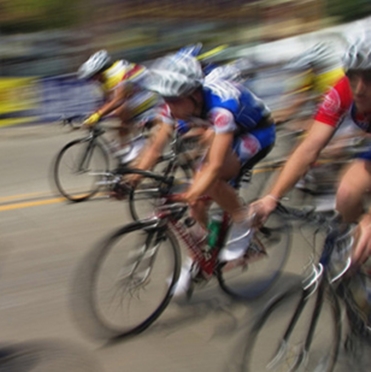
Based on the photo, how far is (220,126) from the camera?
427cm

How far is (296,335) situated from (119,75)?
5.69m

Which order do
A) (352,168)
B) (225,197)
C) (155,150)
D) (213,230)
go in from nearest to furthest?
(352,168) → (225,197) → (213,230) → (155,150)

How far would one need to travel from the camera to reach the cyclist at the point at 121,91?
8.13 m

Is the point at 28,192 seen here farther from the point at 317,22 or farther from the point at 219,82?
the point at 317,22

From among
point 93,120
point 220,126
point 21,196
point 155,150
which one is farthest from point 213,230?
point 21,196

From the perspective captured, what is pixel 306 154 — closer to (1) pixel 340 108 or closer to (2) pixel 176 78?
(1) pixel 340 108

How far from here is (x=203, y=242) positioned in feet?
15.6

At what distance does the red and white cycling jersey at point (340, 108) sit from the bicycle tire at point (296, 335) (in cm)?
103

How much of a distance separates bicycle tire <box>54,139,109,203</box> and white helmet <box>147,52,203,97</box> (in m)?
3.88

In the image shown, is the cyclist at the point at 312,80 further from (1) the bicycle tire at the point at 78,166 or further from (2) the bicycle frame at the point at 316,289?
(2) the bicycle frame at the point at 316,289

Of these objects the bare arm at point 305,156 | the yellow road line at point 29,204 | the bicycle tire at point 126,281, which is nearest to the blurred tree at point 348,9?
the yellow road line at point 29,204

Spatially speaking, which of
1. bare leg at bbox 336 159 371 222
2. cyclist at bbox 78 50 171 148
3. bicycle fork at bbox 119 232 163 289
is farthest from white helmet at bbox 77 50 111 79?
bare leg at bbox 336 159 371 222

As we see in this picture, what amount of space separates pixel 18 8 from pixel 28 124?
17.7 ft

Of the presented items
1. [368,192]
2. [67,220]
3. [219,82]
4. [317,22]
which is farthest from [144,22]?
[368,192]
